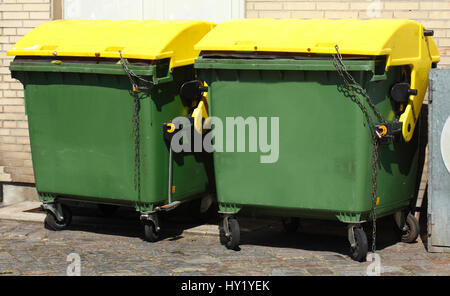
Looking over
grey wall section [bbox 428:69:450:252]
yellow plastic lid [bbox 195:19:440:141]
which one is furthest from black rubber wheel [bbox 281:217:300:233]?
yellow plastic lid [bbox 195:19:440:141]

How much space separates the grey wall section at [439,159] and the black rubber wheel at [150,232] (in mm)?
2130

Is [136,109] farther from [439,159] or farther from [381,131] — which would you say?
[439,159]

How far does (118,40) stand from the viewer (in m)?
7.66

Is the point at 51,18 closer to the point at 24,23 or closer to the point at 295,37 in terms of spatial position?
the point at 24,23

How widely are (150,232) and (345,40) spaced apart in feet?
7.11

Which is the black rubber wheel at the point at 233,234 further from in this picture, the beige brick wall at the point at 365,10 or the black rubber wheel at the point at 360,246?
the beige brick wall at the point at 365,10

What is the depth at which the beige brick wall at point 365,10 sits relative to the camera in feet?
27.0

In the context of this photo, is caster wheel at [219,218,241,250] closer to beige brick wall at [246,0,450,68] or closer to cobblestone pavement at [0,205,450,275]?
cobblestone pavement at [0,205,450,275]

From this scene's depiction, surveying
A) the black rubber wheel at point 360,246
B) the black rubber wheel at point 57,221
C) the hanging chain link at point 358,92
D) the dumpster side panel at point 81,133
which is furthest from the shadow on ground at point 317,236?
the black rubber wheel at point 57,221

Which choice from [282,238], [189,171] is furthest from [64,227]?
[282,238]

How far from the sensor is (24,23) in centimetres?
934

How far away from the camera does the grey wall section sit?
285 inches

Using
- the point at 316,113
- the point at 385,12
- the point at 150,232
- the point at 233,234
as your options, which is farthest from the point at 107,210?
the point at 385,12
